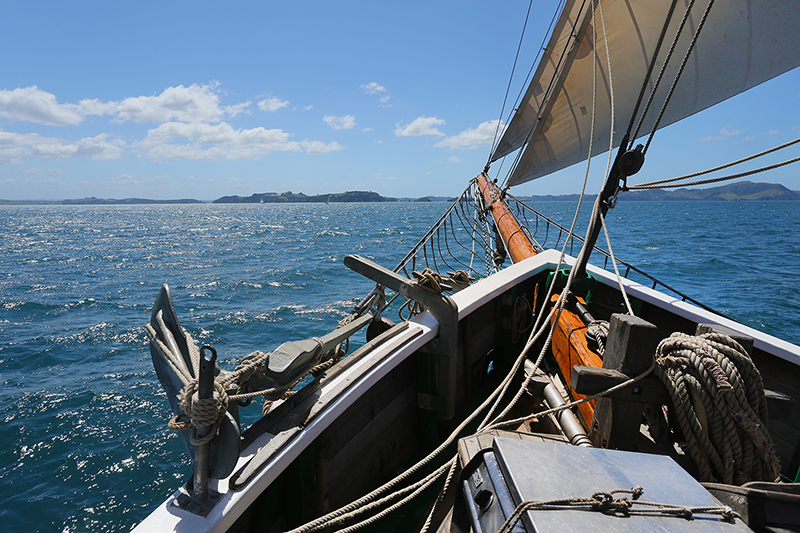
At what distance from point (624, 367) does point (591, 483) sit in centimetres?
77

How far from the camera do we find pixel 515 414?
3.33 meters

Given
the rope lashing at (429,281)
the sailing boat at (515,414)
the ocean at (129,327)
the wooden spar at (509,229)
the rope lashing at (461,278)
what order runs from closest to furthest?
Result: the sailing boat at (515,414) < the rope lashing at (429,281) < the rope lashing at (461,278) < the ocean at (129,327) < the wooden spar at (509,229)

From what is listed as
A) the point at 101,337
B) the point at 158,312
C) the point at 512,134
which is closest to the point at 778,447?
the point at 158,312

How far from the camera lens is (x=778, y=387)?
2.61 m

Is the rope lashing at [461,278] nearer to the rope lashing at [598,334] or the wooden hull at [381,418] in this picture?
the wooden hull at [381,418]

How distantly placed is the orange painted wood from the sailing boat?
17mm

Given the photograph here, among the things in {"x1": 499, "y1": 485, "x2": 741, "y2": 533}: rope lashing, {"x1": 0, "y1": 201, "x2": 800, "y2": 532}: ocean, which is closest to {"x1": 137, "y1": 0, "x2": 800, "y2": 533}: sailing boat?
{"x1": 499, "y1": 485, "x2": 741, "y2": 533}: rope lashing

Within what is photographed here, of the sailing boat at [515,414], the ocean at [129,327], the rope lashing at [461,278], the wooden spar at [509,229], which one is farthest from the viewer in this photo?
the wooden spar at [509,229]

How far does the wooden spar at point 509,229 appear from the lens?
6.09 m

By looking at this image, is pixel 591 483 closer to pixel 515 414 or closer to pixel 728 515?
pixel 728 515

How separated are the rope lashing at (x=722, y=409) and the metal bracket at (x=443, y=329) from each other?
1351mm

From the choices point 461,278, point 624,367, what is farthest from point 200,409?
point 461,278

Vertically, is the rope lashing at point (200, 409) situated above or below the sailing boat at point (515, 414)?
above

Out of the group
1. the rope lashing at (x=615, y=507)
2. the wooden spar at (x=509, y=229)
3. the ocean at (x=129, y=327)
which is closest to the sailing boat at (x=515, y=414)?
the rope lashing at (x=615, y=507)
